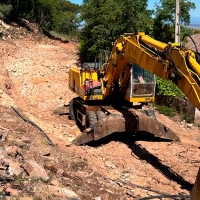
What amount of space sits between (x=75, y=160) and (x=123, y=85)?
3052 millimetres

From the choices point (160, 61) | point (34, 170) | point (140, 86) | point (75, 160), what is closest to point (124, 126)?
point (140, 86)

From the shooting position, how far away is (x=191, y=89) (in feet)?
22.4

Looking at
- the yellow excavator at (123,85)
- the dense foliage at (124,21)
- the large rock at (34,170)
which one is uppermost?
the dense foliage at (124,21)

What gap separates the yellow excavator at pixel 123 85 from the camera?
26.7 ft

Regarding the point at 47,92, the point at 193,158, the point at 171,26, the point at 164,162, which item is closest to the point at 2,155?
the point at 164,162

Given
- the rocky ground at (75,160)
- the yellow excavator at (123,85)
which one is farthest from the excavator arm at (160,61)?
the rocky ground at (75,160)

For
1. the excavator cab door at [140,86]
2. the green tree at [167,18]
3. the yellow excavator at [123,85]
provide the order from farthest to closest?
the green tree at [167,18]
the excavator cab door at [140,86]
the yellow excavator at [123,85]

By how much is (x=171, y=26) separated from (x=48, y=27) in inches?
981

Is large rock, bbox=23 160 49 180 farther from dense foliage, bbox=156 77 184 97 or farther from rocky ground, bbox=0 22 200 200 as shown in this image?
dense foliage, bbox=156 77 184 97

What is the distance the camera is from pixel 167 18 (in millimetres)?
19594

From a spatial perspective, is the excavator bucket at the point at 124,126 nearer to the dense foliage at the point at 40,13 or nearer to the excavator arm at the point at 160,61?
the excavator arm at the point at 160,61

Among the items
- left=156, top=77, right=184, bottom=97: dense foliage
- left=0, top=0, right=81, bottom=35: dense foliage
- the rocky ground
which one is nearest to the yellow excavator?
the rocky ground

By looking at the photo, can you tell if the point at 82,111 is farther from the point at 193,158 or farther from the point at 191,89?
the point at 191,89

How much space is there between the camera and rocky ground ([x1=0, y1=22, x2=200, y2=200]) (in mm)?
6801
